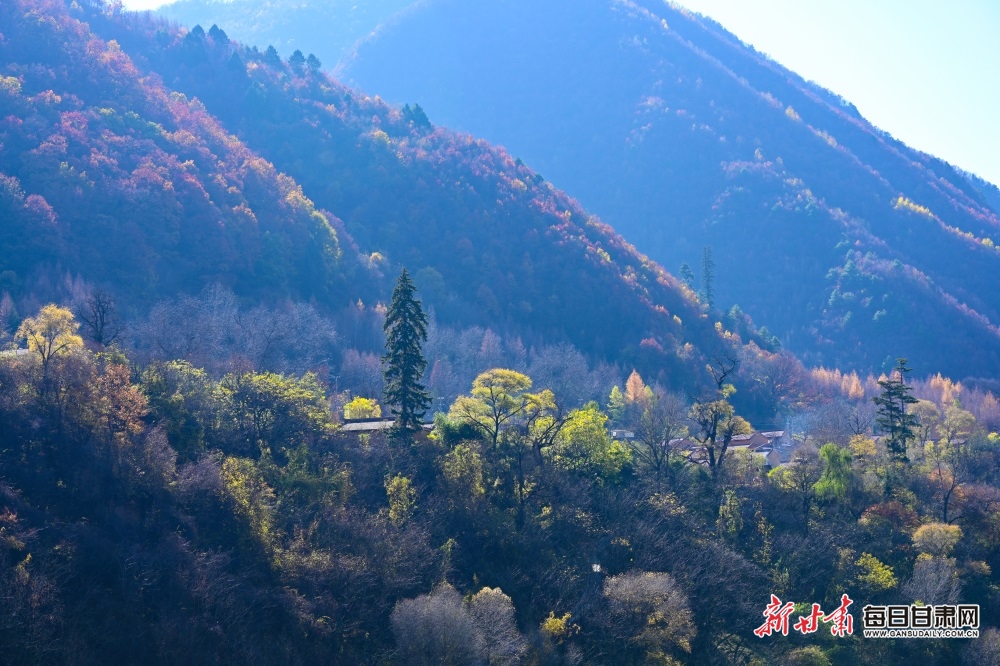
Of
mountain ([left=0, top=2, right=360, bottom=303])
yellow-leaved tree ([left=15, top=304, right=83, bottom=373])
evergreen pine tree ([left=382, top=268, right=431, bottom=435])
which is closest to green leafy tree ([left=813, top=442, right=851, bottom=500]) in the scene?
evergreen pine tree ([left=382, top=268, right=431, bottom=435])

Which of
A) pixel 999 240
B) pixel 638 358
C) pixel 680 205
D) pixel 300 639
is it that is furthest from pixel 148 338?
pixel 999 240

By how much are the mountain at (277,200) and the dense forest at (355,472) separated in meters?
0.57

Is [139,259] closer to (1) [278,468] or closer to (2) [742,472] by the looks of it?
(1) [278,468]

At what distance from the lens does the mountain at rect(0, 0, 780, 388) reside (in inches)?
3312

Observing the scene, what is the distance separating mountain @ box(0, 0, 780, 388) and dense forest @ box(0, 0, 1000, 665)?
1.86 ft

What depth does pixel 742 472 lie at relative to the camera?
179 ft

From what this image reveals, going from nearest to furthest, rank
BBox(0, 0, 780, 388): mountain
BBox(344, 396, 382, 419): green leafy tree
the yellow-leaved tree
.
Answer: the yellow-leaved tree
BBox(344, 396, 382, 419): green leafy tree
BBox(0, 0, 780, 388): mountain

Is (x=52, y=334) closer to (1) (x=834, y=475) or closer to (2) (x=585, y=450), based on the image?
(2) (x=585, y=450)

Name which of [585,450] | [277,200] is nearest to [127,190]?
[277,200]

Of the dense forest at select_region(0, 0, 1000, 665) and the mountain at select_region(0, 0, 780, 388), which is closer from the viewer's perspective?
the dense forest at select_region(0, 0, 1000, 665)

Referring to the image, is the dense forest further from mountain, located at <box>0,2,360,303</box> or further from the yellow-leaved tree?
mountain, located at <box>0,2,360,303</box>

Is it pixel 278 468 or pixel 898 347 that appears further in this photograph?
pixel 898 347

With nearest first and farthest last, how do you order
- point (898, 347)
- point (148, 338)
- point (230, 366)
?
point (230, 366), point (148, 338), point (898, 347)

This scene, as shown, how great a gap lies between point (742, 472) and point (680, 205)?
475 ft
